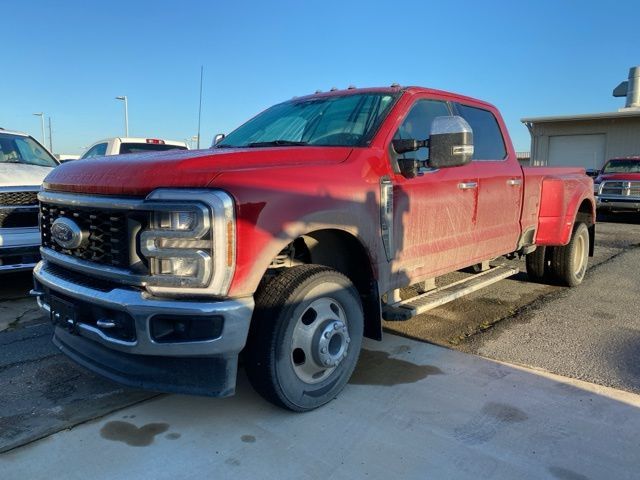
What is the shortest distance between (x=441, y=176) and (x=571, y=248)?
2950 mm

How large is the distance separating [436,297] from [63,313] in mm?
2567

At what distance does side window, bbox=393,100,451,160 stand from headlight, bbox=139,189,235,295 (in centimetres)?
164

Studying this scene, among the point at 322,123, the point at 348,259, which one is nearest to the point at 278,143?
the point at 322,123

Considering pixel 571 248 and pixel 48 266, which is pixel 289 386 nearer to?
pixel 48 266

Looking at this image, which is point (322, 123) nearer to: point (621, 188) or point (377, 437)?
point (377, 437)

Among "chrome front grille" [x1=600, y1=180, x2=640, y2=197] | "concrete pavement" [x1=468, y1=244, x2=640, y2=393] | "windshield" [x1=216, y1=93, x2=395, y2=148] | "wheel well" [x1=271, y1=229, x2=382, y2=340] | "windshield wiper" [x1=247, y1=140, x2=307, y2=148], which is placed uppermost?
"windshield" [x1=216, y1=93, x2=395, y2=148]

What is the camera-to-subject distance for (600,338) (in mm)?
4504

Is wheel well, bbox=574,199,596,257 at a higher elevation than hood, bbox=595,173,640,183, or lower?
lower

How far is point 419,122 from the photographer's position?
13.2 ft

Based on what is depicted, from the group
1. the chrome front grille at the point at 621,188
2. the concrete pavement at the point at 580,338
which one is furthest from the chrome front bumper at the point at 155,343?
the chrome front grille at the point at 621,188

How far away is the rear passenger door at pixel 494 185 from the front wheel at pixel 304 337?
184 centimetres

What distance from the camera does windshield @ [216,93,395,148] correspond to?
370 cm

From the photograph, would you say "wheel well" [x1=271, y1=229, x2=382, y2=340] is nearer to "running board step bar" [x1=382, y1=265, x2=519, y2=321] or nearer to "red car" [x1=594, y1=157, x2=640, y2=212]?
"running board step bar" [x1=382, y1=265, x2=519, y2=321]

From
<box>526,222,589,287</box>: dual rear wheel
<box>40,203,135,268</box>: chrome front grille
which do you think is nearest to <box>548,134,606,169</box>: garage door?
<box>526,222,589,287</box>: dual rear wheel
